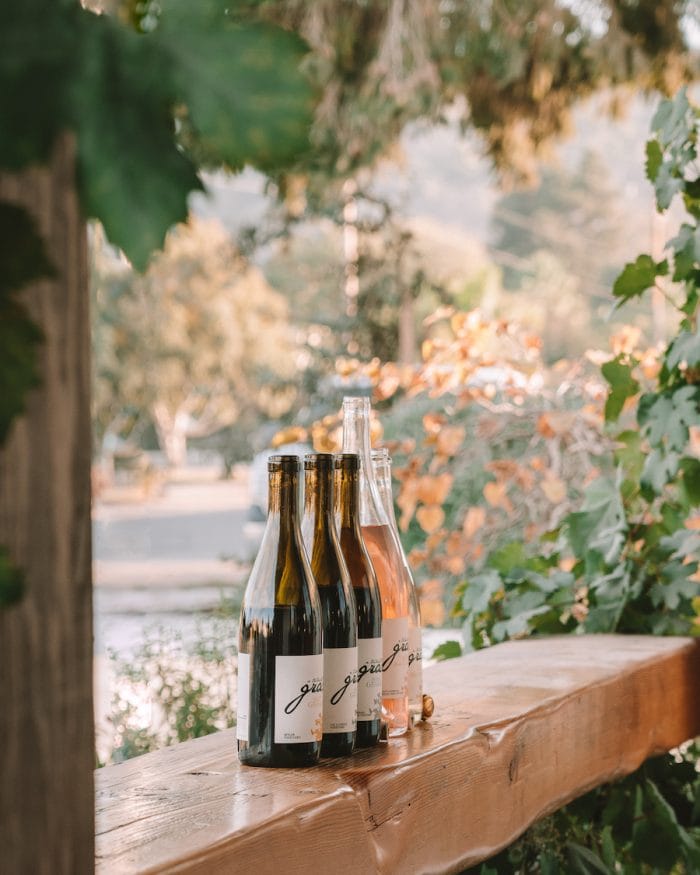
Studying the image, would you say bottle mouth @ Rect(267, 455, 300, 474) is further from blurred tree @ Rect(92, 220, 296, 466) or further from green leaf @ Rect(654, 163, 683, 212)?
blurred tree @ Rect(92, 220, 296, 466)

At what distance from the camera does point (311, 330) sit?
536 cm

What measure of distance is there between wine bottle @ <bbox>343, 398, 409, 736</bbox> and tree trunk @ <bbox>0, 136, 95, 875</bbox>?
0.47m

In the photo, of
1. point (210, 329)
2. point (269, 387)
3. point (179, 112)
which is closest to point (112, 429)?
point (210, 329)

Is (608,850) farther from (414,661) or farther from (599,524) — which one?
(414,661)

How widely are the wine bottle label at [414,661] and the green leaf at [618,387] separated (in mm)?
681

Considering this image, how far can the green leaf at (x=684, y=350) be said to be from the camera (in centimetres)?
149

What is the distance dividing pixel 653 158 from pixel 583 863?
915 millimetres

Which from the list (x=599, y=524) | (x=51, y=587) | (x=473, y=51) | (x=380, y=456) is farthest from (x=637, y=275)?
(x=473, y=51)

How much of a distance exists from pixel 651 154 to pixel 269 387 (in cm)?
416

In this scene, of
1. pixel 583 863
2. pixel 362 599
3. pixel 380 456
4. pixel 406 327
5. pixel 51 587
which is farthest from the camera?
pixel 406 327

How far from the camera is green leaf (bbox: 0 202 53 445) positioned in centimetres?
44

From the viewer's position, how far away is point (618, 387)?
1.62 meters

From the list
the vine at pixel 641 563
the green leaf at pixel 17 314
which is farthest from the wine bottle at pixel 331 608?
the vine at pixel 641 563

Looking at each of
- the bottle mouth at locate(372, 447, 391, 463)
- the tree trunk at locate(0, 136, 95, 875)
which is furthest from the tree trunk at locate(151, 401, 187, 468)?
the tree trunk at locate(0, 136, 95, 875)
